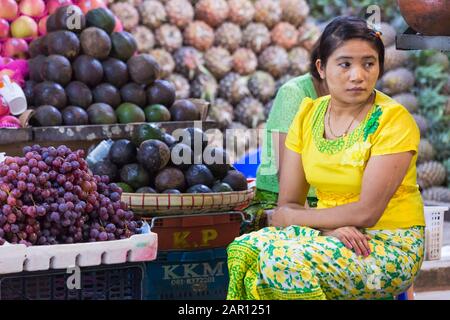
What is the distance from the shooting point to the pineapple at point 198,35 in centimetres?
664

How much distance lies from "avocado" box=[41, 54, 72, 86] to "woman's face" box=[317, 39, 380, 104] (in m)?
2.11

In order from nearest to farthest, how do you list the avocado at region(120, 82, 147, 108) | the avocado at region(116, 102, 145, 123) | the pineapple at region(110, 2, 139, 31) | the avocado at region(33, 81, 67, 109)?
the avocado at region(33, 81, 67, 109) → the avocado at region(116, 102, 145, 123) → the avocado at region(120, 82, 147, 108) → the pineapple at region(110, 2, 139, 31)

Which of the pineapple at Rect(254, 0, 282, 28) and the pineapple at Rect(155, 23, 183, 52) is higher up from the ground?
the pineapple at Rect(254, 0, 282, 28)

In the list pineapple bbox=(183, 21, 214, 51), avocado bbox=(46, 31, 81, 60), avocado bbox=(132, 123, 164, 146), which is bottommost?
avocado bbox=(132, 123, 164, 146)

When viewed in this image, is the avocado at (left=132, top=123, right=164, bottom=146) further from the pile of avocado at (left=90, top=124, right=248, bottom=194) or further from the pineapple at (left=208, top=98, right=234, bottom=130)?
the pineapple at (left=208, top=98, right=234, bottom=130)

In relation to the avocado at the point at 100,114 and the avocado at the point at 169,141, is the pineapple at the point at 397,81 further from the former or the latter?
the avocado at the point at 169,141

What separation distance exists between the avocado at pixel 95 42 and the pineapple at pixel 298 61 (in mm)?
2678

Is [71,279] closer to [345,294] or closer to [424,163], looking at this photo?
[345,294]

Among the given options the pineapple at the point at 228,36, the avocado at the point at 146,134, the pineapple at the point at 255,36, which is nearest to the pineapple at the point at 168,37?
the pineapple at the point at 228,36

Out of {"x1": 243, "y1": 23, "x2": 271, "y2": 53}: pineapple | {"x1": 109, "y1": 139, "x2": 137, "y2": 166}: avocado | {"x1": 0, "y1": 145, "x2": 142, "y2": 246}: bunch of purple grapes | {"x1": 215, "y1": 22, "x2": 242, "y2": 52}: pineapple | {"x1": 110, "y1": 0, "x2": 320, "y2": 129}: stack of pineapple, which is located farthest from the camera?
→ {"x1": 243, "y1": 23, "x2": 271, "y2": 53}: pineapple

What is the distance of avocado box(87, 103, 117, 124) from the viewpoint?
4.49 metres

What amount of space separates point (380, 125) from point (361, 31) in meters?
0.33

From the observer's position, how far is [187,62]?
6.55m

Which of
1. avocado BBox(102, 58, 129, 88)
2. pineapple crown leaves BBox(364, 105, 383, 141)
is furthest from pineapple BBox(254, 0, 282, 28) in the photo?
pineapple crown leaves BBox(364, 105, 383, 141)
